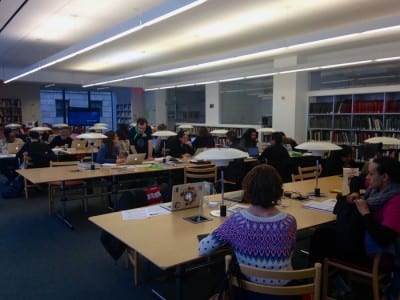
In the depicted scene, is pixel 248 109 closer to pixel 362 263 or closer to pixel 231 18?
pixel 231 18

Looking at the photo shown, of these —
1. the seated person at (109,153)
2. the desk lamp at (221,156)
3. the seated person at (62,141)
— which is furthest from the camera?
the seated person at (62,141)

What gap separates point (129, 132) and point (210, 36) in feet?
8.12

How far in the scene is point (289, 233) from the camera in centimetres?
173

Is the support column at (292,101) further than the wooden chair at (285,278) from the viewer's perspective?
Yes

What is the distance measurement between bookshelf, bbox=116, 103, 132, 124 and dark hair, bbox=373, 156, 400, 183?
13.5m

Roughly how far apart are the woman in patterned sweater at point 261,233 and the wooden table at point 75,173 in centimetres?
298

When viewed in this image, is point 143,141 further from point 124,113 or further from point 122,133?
point 124,113

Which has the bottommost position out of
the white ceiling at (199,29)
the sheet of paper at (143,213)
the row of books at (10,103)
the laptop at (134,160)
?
the sheet of paper at (143,213)

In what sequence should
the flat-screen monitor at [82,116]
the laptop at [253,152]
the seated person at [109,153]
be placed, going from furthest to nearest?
1. the flat-screen monitor at [82,116]
2. the laptop at [253,152]
3. the seated person at [109,153]

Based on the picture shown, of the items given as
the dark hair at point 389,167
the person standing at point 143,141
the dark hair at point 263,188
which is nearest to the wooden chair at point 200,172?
the person standing at point 143,141

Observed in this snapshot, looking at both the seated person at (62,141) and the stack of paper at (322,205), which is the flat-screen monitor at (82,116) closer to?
the seated person at (62,141)

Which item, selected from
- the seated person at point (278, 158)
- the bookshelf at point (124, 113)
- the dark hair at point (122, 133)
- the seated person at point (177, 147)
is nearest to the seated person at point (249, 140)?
the seated person at point (177, 147)

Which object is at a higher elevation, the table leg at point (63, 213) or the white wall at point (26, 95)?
the white wall at point (26, 95)

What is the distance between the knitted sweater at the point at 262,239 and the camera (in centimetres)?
168
